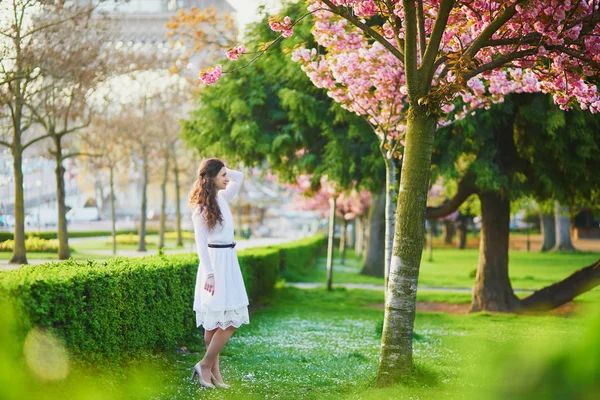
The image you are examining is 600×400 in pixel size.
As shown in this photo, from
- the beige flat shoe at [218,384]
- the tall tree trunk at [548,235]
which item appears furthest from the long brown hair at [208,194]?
the tall tree trunk at [548,235]

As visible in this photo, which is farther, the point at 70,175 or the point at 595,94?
the point at 70,175

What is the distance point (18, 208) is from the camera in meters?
19.8

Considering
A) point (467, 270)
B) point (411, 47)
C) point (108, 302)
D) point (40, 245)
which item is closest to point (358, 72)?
point (411, 47)

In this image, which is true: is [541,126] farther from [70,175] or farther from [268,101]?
[70,175]

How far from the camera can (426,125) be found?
7.37m

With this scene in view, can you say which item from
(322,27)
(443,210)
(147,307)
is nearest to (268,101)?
(443,210)

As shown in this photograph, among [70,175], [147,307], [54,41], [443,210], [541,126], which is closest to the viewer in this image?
[147,307]

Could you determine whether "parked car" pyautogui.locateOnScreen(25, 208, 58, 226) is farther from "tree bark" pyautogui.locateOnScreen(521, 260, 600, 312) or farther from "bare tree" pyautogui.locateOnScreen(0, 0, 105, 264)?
"tree bark" pyautogui.locateOnScreen(521, 260, 600, 312)

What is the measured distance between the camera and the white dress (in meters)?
7.09

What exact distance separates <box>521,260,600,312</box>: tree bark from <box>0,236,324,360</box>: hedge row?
8139 mm

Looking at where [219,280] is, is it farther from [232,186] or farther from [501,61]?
[501,61]

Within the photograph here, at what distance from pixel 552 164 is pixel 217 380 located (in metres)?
9.74

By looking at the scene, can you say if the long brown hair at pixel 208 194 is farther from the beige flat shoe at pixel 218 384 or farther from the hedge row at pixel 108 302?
the beige flat shoe at pixel 218 384

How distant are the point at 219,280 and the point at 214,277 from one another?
0.06 metres
